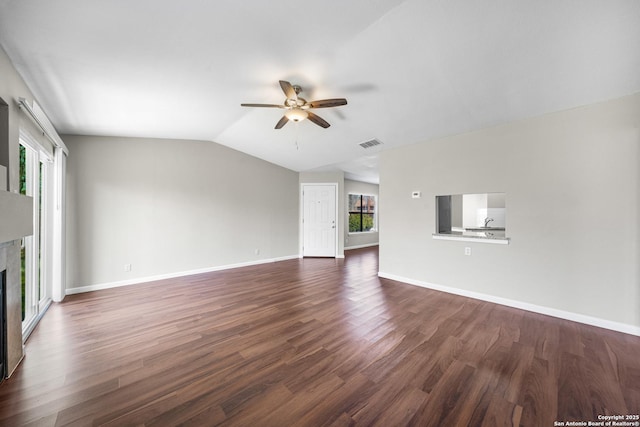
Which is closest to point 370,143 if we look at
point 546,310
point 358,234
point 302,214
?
point 302,214

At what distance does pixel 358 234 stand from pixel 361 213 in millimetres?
803

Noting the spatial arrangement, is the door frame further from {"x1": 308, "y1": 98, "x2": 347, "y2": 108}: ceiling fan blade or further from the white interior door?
{"x1": 308, "y1": 98, "x2": 347, "y2": 108}: ceiling fan blade

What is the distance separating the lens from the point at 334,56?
2.29 m

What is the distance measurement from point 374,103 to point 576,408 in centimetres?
318

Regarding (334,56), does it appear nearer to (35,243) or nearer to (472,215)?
(472,215)

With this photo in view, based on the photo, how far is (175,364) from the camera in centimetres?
196

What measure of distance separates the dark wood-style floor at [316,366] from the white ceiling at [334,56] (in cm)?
252

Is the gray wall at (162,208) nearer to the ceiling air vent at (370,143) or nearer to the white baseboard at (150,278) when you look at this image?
the white baseboard at (150,278)

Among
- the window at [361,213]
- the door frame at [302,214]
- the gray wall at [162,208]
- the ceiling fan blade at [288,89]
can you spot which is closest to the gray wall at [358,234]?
the window at [361,213]

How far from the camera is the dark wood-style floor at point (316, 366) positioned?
4.83 ft

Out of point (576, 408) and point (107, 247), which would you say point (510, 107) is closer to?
point (576, 408)

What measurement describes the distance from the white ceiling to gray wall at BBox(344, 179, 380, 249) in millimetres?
4416

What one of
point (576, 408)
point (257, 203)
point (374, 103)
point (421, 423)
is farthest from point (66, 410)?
point (257, 203)

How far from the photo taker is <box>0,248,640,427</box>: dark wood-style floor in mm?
1473
